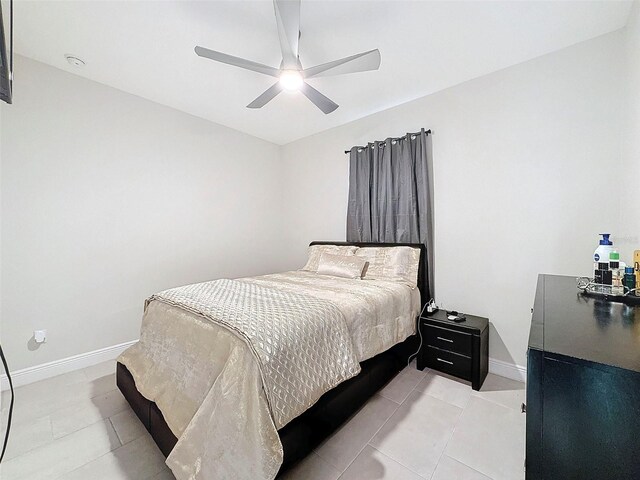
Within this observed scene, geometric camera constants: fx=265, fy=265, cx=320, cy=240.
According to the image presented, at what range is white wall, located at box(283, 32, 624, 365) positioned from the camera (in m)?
1.96

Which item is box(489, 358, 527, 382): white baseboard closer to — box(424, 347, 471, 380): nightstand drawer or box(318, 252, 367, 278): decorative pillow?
box(424, 347, 471, 380): nightstand drawer

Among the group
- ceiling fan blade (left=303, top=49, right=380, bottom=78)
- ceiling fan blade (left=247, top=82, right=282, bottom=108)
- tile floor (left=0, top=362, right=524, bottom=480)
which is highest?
ceiling fan blade (left=303, top=49, right=380, bottom=78)

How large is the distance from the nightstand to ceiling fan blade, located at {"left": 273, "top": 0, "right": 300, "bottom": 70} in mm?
2348

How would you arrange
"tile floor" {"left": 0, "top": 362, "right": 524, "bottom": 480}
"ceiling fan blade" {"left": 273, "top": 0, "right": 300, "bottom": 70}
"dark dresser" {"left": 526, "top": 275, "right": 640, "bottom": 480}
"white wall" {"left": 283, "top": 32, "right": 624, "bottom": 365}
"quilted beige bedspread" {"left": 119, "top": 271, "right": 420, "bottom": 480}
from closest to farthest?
"dark dresser" {"left": 526, "top": 275, "right": 640, "bottom": 480} → "quilted beige bedspread" {"left": 119, "top": 271, "right": 420, "bottom": 480} → "tile floor" {"left": 0, "top": 362, "right": 524, "bottom": 480} → "ceiling fan blade" {"left": 273, "top": 0, "right": 300, "bottom": 70} → "white wall" {"left": 283, "top": 32, "right": 624, "bottom": 365}

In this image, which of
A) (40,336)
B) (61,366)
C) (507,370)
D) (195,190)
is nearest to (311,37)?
(195,190)

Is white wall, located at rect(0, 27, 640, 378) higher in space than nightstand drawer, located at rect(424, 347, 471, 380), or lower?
higher

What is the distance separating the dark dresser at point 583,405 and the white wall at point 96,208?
11.0ft

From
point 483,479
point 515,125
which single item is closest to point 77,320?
point 483,479

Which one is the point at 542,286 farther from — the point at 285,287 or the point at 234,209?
the point at 234,209

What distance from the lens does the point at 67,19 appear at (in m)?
1.85

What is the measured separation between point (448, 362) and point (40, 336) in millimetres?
3539

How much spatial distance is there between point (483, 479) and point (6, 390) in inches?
137

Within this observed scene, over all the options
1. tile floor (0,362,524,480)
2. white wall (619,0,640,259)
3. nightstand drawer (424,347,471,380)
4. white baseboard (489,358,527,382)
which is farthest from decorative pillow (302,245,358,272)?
white wall (619,0,640,259)

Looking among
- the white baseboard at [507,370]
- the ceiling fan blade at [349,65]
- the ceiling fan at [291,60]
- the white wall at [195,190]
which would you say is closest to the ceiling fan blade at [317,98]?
the ceiling fan at [291,60]
